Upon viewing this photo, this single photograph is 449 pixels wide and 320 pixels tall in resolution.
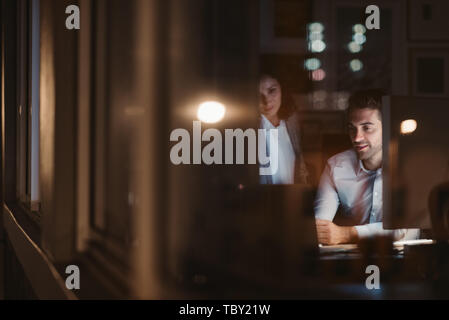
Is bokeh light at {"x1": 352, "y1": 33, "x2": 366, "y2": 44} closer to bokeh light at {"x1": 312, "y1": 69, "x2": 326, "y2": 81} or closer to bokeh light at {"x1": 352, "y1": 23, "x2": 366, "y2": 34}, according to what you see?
bokeh light at {"x1": 352, "y1": 23, "x2": 366, "y2": 34}

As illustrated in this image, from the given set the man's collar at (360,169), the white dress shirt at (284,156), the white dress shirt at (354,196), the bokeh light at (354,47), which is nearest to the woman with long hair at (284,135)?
the white dress shirt at (284,156)

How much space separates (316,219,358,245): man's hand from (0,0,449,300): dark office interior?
0.04 meters

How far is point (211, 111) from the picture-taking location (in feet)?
2.72

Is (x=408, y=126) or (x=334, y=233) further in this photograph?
(x=334, y=233)

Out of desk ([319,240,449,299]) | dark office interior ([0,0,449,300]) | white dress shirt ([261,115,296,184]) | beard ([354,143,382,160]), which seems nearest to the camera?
dark office interior ([0,0,449,300])

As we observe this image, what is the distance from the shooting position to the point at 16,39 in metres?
2.66

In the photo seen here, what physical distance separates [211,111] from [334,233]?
2.13ft

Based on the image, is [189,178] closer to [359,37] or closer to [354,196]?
[354,196]

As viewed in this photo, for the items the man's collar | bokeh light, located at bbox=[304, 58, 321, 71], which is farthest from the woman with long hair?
bokeh light, located at bbox=[304, 58, 321, 71]

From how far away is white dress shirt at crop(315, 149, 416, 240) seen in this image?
130cm

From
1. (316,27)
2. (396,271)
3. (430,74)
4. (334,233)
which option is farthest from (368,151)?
(430,74)

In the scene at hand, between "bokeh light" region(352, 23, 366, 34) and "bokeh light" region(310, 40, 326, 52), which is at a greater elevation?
"bokeh light" region(352, 23, 366, 34)

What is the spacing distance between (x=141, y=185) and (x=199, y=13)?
0.95ft

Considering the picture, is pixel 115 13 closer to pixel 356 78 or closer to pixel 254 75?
pixel 254 75
